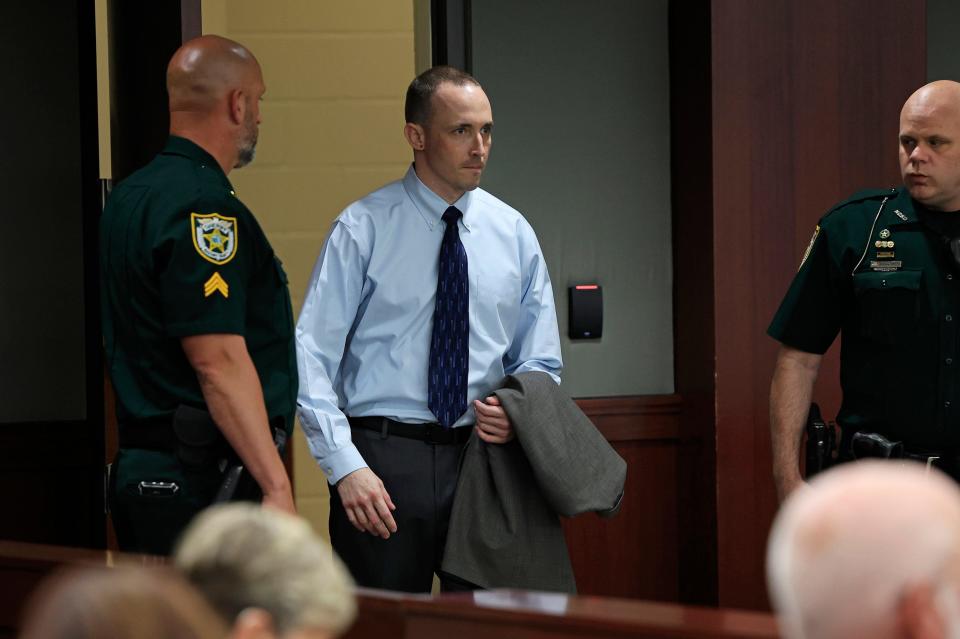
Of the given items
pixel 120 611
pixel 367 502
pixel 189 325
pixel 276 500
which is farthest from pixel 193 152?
pixel 120 611

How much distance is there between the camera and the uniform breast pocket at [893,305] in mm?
2750

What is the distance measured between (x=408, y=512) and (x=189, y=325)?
2.27 ft

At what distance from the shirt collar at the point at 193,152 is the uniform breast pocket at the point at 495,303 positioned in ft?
1.97

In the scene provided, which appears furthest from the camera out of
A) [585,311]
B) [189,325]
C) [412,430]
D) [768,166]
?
[585,311]

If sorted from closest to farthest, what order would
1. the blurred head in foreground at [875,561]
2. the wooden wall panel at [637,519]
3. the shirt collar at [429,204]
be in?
the blurred head in foreground at [875,561] → the shirt collar at [429,204] → the wooden wall panel at [637,519]

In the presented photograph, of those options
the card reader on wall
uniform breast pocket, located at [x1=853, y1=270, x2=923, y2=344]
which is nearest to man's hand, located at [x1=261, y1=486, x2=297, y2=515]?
uniform breast pocket, located at [x1=853, y1=270, x2=923, y2=344]

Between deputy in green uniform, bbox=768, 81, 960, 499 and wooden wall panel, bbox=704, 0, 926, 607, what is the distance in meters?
0.53

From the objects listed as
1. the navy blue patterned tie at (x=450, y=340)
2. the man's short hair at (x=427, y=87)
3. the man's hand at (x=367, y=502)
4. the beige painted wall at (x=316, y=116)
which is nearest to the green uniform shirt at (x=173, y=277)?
the man's hand at (x=367, y=502)

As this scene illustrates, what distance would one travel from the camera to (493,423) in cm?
280

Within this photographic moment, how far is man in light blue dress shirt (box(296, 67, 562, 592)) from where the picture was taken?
279cm

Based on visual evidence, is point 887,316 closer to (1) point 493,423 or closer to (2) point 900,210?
(2) point 900,210

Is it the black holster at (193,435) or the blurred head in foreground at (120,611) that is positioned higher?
the blurred head in foreground at (120,611)

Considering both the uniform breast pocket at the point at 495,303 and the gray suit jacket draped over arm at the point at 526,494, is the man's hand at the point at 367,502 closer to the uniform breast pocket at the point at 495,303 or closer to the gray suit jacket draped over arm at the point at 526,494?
the gray suit jacket draped over arm at the point at 526,494

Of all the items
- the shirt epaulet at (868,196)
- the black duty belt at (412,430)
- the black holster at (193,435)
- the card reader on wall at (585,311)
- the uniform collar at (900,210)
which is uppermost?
the shirt epaulet at (868,196)
